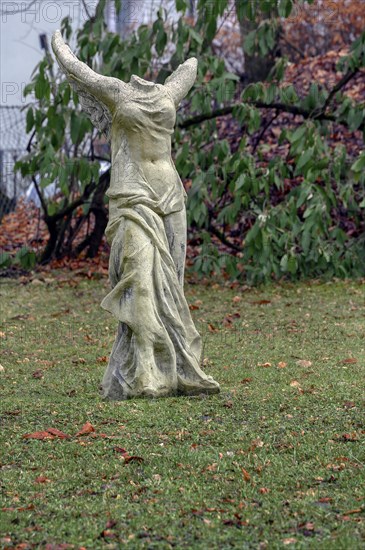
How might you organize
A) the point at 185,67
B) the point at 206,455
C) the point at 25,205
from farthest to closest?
the point at 25,205, the point at 185,67, the point at 206,455

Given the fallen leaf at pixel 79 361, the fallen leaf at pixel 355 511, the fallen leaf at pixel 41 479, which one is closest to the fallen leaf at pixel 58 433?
the fallen leaf at pixel 41 479

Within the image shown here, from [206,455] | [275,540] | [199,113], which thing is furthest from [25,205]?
[275,540]

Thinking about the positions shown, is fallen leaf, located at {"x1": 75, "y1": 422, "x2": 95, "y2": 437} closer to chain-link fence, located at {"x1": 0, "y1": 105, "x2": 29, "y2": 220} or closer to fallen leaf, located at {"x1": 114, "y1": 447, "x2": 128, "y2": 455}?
fallen leaf, located at {"x1": 114, "y1": 447, "x2": 128, "y2": 455}

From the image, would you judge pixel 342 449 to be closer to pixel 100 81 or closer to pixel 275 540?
pixel 275 540

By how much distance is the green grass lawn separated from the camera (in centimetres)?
479

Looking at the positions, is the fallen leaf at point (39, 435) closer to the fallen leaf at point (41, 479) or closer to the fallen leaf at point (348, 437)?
the fallen leaf at point (41, 479)

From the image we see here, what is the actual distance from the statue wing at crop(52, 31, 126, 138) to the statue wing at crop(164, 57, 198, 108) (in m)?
0.39

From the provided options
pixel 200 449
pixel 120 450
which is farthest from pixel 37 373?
pixel 200 449

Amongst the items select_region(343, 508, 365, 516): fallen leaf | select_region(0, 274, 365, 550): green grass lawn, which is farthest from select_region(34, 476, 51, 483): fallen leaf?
select_region(343, 508, 365, 516): fallen leaf

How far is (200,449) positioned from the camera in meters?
6.05

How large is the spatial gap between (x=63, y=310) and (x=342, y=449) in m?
6.25

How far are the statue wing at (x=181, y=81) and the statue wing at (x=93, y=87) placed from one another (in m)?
0.39

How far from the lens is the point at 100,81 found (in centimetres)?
732

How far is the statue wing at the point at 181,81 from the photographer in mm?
7570
